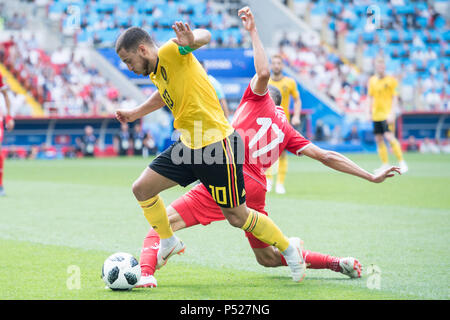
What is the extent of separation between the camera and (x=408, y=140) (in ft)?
105

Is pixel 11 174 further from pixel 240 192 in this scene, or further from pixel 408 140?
pixel 408 140

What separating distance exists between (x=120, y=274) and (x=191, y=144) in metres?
1.12

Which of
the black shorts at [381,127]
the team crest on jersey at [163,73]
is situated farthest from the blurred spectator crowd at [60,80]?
the team crest on jersey at [163,73]

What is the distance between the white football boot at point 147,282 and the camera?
5133 millimetres

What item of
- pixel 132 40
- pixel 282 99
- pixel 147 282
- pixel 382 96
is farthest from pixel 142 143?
pixel 132 40

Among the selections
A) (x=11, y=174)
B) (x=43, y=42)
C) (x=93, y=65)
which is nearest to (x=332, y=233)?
(x=11, y=174)

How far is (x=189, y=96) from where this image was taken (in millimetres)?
4879

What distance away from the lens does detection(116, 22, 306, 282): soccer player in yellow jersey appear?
4777mm

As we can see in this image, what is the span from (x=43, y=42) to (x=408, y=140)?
18.5 meters

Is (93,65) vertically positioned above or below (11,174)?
above

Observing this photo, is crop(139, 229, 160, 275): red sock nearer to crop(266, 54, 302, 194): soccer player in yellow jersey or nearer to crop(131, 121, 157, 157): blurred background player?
crop(266, 54, 302, 194): soccer player in yellow jersey

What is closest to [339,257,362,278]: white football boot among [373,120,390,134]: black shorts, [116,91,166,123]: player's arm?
[116,91,166,123]: player's arm

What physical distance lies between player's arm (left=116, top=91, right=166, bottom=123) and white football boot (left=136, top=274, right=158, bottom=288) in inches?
53.5

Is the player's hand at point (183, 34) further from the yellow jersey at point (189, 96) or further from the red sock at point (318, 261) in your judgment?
the red sock at point (318, 261)
